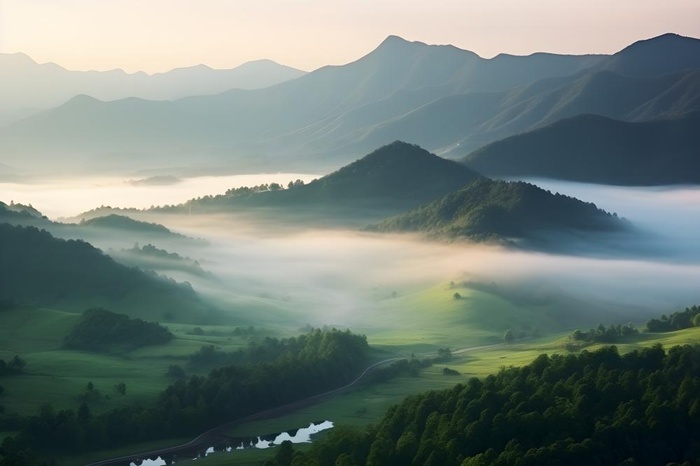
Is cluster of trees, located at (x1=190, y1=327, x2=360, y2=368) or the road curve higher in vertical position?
cluster of trees, located at (x1=190, y1=327, x2=360, y2=368)

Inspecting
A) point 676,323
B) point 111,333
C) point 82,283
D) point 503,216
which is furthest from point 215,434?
point 503,216

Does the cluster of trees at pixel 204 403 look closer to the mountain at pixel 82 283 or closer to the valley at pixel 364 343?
the valley at pixel 364 343

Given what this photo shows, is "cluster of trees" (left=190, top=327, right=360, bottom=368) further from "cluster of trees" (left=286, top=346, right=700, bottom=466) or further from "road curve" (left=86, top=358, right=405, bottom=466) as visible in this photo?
"cluster of trees" (left=286, top=346, right=700, bottom=466)

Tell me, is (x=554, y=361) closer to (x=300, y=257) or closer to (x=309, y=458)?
(x=309, y=458)

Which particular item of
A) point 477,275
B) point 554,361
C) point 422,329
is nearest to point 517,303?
point 477,275

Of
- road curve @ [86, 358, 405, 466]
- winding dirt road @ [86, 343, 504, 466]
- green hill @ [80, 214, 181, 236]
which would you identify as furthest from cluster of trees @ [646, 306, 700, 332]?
green hill @ [80, 214, 181, 236]

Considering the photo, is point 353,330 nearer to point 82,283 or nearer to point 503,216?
point 82,283

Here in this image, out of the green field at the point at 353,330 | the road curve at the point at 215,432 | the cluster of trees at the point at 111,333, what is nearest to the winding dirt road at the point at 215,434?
the road curve at the point at 215,432
